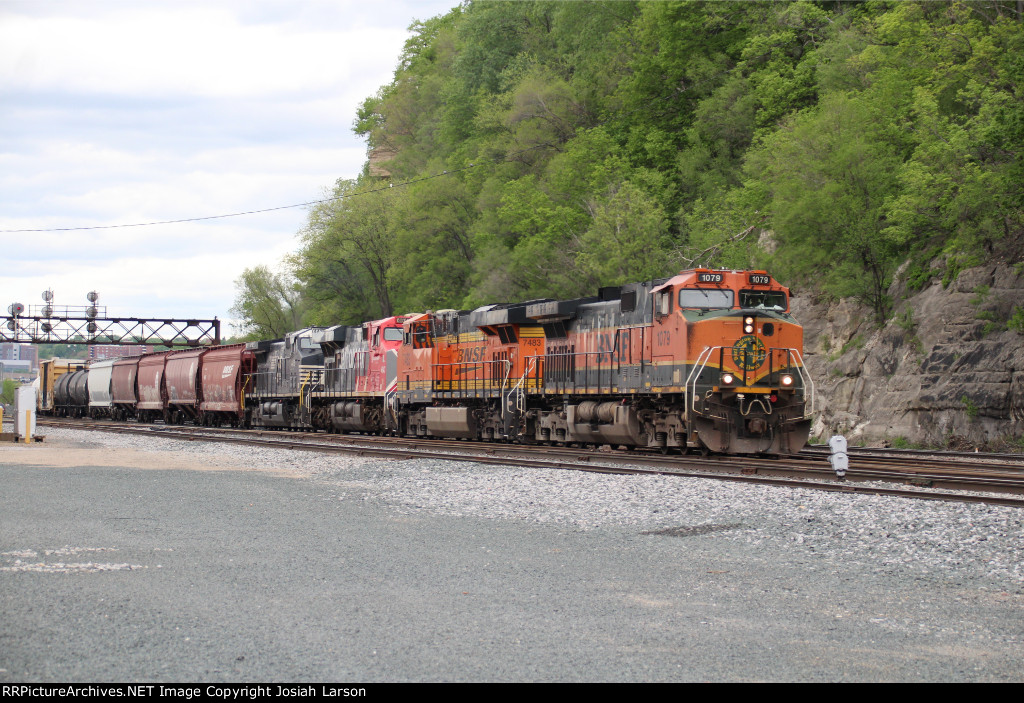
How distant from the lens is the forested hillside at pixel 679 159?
87.6 ft

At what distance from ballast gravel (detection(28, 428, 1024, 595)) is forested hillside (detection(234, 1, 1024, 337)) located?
15489 millimetres

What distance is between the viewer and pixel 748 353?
58.9ft

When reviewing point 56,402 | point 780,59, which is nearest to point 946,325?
point 780,59

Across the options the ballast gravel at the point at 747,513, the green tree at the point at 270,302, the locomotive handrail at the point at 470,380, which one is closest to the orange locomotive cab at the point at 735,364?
the ballast gravel at the point at 747,513

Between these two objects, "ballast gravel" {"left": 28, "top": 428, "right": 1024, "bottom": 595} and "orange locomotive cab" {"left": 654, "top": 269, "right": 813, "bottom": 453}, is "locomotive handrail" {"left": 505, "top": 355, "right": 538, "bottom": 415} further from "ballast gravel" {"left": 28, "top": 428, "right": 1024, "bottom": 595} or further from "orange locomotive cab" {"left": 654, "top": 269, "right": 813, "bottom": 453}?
"ballast gravel" {"left": 28, "top": 428, "right": 1024, "bottom": 595}

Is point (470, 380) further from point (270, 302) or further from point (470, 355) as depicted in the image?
point (270, 302)

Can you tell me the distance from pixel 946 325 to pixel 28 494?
23.4 metres

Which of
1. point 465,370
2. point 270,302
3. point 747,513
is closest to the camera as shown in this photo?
point 747,513

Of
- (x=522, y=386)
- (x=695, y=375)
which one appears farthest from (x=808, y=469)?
(x=522, y=386)

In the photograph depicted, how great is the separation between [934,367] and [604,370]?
11.2 metres

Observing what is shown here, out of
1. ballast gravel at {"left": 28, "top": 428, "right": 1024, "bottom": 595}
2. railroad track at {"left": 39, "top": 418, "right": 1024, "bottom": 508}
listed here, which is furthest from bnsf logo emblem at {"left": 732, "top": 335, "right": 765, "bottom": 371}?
ballast gravel at {"left": 28, "top": 428, "right": 1024, "bottom": 595}

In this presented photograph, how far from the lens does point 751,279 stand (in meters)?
18.8

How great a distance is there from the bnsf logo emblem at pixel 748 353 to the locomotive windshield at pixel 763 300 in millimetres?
785

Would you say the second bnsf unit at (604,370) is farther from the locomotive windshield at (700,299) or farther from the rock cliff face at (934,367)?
the rock cliff face at (934,367)
